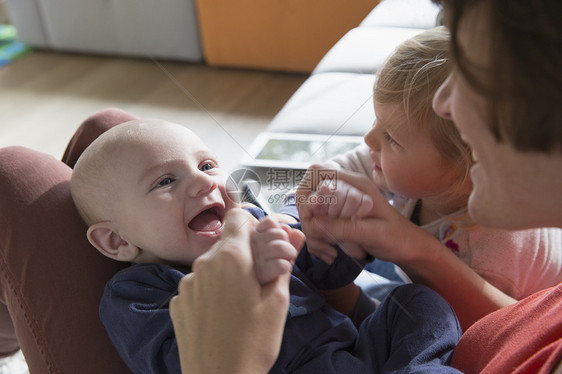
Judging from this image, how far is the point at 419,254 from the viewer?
72 centimetres

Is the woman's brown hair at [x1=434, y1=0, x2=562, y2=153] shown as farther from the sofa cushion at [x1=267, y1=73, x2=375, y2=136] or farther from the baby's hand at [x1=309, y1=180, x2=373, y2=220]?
the sofa cushion at [x1=267, y1=73, x2=375, y2=136]

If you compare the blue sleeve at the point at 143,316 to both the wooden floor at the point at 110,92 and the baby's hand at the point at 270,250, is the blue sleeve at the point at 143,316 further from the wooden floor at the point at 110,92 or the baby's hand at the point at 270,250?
the wooden floor at the point at 110,92

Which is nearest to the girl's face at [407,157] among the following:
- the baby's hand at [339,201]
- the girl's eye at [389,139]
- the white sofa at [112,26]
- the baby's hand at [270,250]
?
the girl's eye at [389,139]

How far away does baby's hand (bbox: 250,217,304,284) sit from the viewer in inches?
17.8

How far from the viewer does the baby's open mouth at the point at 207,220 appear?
2.40ft

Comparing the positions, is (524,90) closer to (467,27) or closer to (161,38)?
(467,27)

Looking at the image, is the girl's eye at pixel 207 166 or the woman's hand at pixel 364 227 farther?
the girl's eye at pixel 207 166

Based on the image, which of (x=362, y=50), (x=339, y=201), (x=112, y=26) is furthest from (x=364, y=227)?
(x=112, y=26)

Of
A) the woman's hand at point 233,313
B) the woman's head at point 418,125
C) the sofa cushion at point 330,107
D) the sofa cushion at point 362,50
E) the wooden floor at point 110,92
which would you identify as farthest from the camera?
the wooden floor at point 110,92

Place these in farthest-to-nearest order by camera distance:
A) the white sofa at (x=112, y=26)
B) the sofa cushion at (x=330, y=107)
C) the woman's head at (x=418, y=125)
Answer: the white sofa at (x=112, y=26)
the sofa cushion at (x=330, y=107)
the woman's head at (x=418, y=125)

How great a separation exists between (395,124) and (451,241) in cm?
19

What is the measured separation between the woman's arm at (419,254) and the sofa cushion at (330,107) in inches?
7.7

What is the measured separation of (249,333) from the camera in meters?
0.44

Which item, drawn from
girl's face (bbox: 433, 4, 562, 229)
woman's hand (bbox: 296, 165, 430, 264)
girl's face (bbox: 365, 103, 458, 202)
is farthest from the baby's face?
girl's face (bbox: 433, 4, 562, 229)
